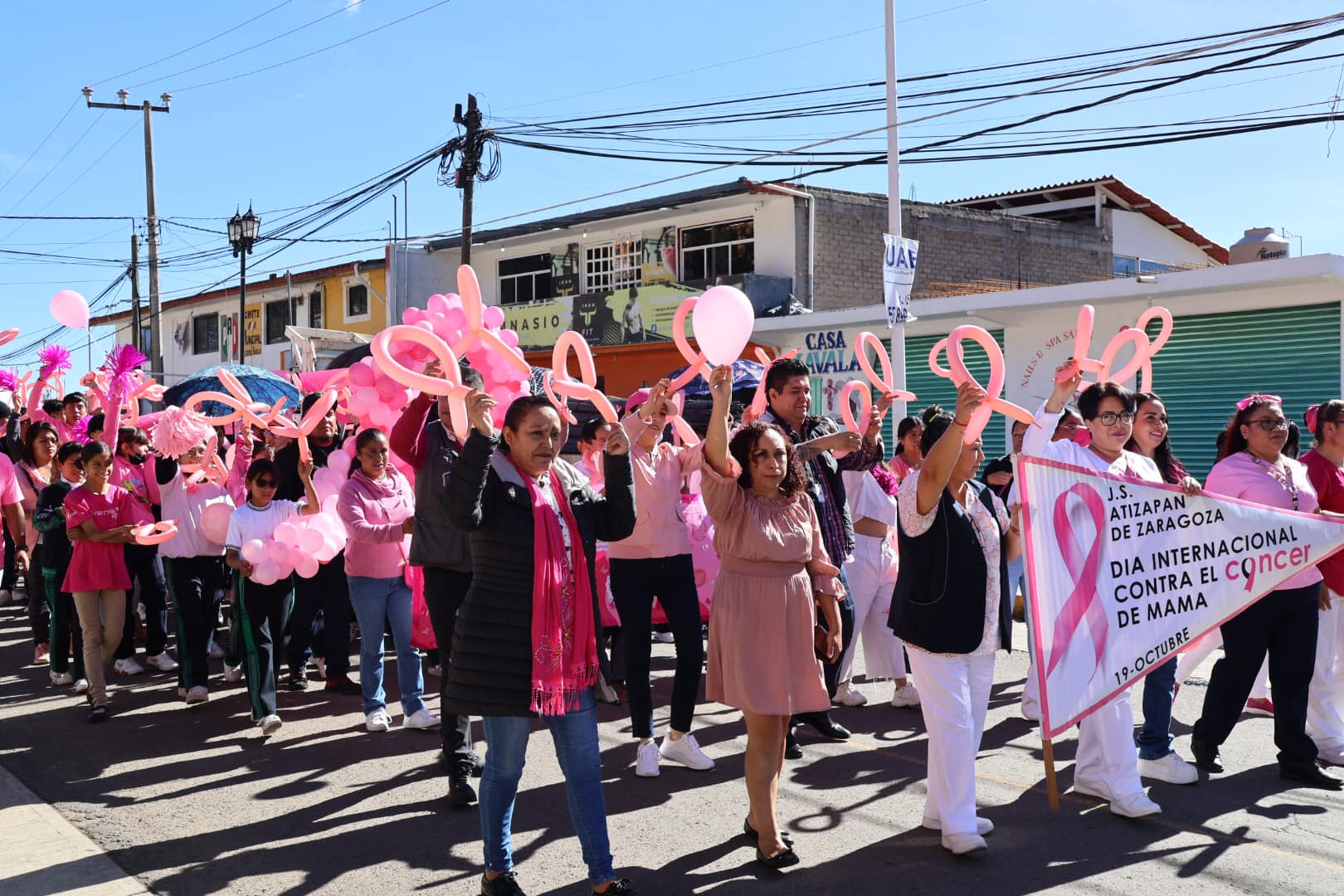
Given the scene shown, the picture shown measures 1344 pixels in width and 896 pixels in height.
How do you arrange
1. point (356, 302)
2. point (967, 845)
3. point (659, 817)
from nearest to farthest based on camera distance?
point (967, 845) < point (659, 817) < point (356, 302)

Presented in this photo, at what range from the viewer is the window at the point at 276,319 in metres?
36.9

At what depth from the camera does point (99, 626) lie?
6.96 m

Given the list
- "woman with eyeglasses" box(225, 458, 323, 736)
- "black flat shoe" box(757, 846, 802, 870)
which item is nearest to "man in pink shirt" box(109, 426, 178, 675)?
"woman with eyeglasses" box(225, 458, 323, 736)

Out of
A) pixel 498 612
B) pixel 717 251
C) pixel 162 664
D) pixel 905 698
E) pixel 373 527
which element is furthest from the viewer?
pixel 717 251

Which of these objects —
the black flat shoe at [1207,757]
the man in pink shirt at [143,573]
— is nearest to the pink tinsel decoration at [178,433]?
the man in pink shirt at [143,573]

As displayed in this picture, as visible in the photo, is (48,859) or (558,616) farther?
(48,859)

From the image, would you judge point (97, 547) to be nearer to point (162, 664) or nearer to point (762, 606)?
point (162, 664)

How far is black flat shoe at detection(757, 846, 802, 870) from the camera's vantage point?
169 inches

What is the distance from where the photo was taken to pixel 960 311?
59.7 ft

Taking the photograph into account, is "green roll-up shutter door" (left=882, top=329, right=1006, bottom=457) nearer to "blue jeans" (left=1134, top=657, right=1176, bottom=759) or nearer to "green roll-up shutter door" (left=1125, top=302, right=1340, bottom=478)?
"green roll-up shutter door" (left=1125, top=302, right=1340, bottom=478)

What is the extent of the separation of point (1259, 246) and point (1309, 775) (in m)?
13.9

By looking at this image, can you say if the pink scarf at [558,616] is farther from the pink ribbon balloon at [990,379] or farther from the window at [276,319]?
the window at [276,319]

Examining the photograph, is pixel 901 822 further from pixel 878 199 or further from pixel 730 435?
pixel 878 199

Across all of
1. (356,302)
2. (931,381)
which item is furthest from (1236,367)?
(356,302)
